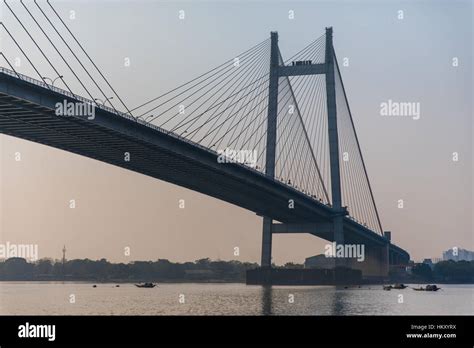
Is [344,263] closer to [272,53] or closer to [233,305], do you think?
[272,53]

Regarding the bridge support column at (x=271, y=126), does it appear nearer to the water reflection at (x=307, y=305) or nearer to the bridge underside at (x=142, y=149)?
the bridge underside at (x=142, y=149)

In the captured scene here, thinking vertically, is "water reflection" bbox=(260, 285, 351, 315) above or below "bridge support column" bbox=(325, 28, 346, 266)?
below

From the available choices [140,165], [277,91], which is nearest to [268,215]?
[277,91]

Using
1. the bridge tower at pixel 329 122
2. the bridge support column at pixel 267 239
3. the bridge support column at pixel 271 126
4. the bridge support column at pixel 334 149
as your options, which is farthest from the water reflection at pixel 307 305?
the bridge support column at pixel 267 239

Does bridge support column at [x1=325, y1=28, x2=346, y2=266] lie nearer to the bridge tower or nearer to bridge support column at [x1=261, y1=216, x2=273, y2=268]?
the bridge tower

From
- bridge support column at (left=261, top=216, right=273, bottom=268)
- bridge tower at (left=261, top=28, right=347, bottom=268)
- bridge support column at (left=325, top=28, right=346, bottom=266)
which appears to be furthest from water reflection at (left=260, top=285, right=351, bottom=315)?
bridge support column at (left=261, top=216, right=273, bottom=268)

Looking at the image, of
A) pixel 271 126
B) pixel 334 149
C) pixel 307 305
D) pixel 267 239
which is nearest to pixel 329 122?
pixel 334 149

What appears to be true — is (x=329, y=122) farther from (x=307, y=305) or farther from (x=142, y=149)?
(x=307, y=305)
